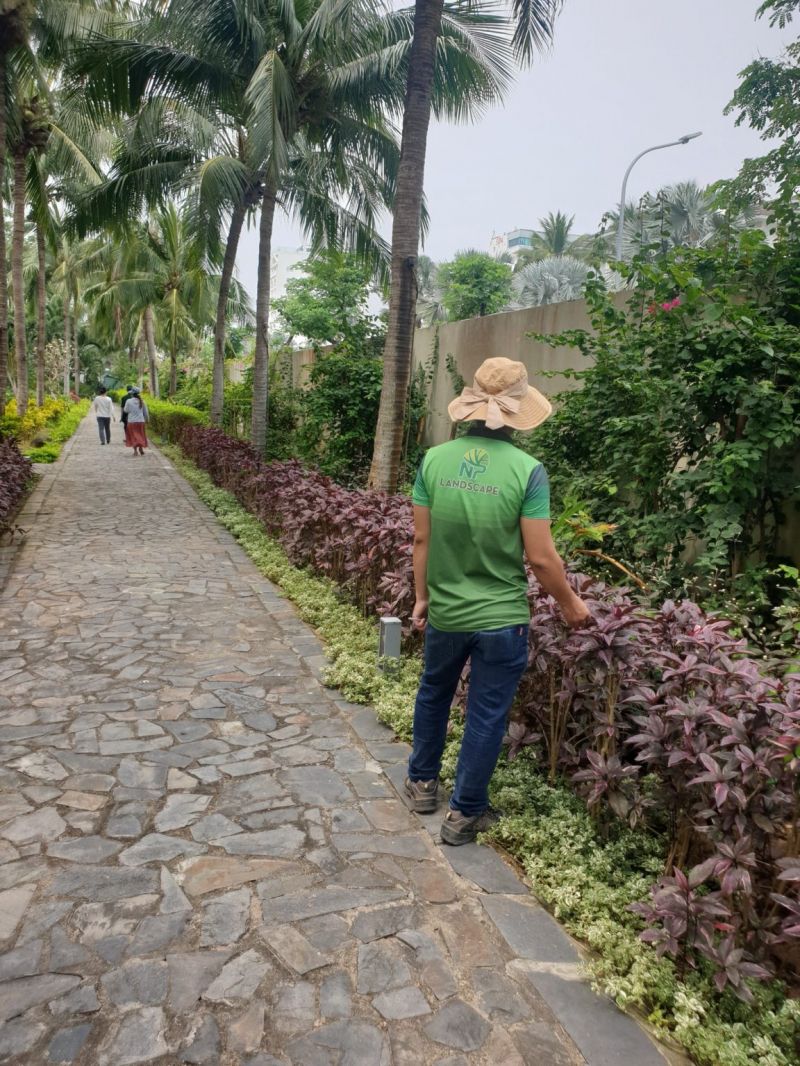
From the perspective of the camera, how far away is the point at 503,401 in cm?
278

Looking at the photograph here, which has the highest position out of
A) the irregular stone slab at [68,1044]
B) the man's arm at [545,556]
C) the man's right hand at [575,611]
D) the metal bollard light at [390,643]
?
the man's arm at [545,556]

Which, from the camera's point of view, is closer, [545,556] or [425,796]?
[545,556]

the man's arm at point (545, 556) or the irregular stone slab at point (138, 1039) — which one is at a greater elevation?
the man's arm at point (545, 556)

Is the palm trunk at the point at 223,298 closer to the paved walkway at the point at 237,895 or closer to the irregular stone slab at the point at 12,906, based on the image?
the paved walkway at the point at 237,895

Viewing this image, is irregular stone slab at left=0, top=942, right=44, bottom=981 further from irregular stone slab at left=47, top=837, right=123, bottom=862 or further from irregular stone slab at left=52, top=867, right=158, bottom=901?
irregular stone slab at left=47, top=837, right=123, bottom=862

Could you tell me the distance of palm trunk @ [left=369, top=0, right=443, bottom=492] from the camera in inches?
264

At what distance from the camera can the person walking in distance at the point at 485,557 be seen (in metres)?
2.70

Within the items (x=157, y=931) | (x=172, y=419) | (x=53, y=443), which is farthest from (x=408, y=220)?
(x=172, y=419)

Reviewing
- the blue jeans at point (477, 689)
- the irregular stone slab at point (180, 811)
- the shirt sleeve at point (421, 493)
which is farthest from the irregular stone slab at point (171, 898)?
the shirt sleeve at point (421, 493)

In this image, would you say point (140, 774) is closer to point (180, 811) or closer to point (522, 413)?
point (180, 811)

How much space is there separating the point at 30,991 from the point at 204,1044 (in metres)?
0.56

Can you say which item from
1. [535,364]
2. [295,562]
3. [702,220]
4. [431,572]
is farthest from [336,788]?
→ [702,220]

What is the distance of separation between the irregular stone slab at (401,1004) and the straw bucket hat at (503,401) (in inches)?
73.3

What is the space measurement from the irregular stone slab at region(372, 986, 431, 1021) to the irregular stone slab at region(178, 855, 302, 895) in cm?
67
